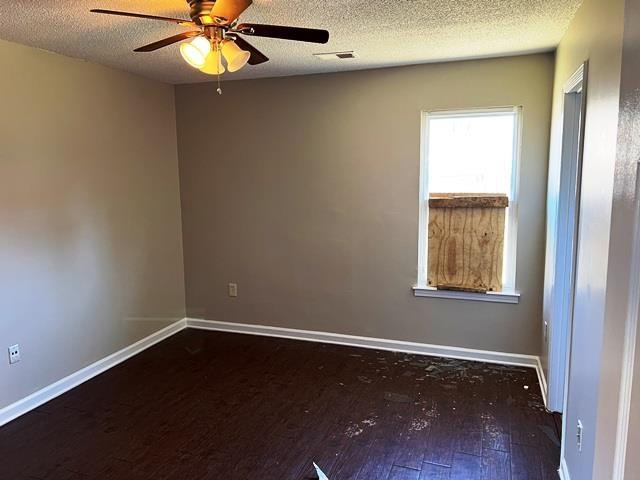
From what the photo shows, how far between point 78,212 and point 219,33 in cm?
194

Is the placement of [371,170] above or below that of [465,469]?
above

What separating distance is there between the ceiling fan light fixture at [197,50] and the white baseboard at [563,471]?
2.54m

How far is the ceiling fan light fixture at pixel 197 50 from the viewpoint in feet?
6.47

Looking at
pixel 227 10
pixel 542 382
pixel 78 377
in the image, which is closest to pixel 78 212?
pixel 78 377

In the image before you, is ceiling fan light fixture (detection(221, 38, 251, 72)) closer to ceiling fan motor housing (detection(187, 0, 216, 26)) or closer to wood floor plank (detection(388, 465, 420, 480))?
ceiling fan motor housing (detection(187, 0, 216, 26))

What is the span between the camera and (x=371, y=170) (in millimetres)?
3730

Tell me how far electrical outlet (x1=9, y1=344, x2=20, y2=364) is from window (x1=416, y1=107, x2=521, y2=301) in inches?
117

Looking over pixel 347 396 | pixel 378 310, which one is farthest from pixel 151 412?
pixel 378 310

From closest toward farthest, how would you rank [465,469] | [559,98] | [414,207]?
[465,469] → [559,98] → [414,207]

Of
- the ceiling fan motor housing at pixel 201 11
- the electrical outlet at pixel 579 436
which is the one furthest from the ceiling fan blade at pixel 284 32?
the electrical outlet at pixel 579 436

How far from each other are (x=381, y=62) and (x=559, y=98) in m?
1.26

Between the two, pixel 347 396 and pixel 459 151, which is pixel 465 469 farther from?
pixel 459 151

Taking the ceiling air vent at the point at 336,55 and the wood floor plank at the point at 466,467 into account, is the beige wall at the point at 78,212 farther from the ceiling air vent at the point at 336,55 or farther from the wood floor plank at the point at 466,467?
the wood floor plank at the point at 466,467

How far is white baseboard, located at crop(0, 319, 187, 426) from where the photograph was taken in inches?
113
